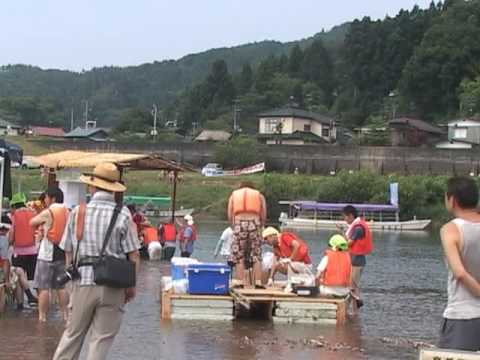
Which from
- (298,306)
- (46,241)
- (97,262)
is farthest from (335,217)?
(97,262)

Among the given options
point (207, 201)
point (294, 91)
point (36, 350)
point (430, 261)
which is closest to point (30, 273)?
point (36, 350)

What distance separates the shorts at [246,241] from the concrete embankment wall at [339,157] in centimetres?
5873

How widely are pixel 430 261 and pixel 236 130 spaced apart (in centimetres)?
8068

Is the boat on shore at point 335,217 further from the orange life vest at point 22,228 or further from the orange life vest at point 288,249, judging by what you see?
the orange life vest at point 22,228

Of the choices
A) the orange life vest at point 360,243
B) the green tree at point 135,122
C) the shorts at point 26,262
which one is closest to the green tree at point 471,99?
the green tree at point 135,122

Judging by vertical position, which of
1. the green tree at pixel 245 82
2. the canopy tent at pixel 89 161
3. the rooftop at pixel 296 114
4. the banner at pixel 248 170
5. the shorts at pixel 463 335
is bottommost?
the banner at pixel 248 170

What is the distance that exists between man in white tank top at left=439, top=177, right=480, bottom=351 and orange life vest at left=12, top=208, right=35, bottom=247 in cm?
A: 696

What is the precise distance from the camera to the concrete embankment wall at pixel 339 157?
70250mm

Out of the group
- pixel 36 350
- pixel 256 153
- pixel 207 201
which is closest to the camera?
pixel 36 350

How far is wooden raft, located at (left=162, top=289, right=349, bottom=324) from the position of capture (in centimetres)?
1147

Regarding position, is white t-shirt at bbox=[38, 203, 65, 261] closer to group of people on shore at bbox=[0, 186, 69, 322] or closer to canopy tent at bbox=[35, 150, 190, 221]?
group of people on shore at bbox=[0, 186, 69, 322]

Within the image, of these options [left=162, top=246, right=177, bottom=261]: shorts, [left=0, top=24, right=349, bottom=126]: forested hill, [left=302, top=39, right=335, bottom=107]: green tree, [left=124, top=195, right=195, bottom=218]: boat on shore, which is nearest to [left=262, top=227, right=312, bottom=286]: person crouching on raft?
[left=162, top=246, right=177, bottom=261]: shorts

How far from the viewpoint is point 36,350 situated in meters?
9.00

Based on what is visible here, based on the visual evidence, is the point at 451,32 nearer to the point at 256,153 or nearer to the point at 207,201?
the point at 256,153
